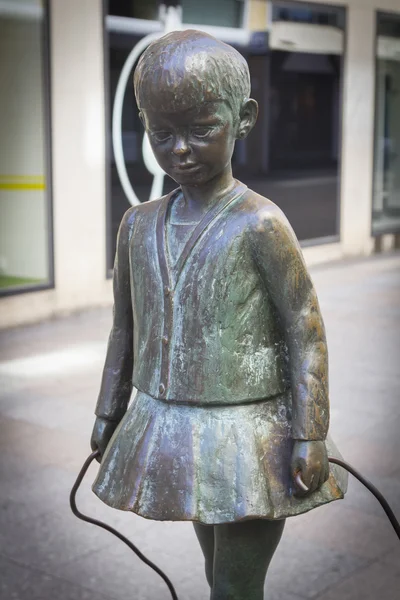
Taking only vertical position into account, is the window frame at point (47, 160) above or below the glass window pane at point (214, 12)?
below

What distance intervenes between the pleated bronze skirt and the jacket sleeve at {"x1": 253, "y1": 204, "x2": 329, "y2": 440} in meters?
0.09

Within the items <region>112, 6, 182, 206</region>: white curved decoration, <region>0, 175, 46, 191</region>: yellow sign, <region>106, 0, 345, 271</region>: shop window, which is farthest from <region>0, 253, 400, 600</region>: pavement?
<region>106, 0, 345, 271</region>: shop window

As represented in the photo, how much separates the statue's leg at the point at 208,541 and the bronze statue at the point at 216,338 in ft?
0.95

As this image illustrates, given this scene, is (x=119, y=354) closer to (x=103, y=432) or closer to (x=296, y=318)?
(x=103, y=432)

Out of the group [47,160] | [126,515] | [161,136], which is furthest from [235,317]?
[47,160]

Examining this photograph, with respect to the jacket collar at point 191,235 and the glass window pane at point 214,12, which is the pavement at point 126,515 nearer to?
the jacket collar at point 191,235

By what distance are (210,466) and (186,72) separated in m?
0.95

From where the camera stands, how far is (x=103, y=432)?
2.70 meters

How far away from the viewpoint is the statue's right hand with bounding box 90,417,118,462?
8.86ft

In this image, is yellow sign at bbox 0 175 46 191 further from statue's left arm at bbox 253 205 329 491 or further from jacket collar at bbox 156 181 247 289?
statue's left arm at bbox 253 205 329 491

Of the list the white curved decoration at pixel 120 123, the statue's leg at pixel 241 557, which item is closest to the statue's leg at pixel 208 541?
the statue's leg at pixel 241 557

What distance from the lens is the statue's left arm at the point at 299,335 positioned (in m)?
2.35

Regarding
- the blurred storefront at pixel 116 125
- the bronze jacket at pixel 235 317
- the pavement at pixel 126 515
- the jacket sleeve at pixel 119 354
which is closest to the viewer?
the bronze jacket at pixel 235 317

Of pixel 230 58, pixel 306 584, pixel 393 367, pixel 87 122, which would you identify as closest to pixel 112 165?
pixel 87 122
